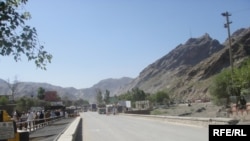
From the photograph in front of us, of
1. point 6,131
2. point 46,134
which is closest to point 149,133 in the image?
point 46,134

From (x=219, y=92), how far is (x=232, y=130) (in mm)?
96732

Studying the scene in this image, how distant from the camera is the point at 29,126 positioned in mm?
32094

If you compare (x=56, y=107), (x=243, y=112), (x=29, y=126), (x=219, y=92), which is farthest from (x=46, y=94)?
(x=29, y=126)

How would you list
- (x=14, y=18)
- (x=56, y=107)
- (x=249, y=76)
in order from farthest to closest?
1. (x=249, y=76)
2. (x=56, y=107)
3. (x=14, y=18)

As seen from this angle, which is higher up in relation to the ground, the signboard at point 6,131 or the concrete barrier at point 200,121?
the signboard at point 6,131

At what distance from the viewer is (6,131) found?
30.3 feet

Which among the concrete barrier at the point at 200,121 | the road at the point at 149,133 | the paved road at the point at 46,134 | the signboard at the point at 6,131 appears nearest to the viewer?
the signboard at the point at 6,131

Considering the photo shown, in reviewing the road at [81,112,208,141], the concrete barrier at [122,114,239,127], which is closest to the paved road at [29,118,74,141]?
the road at [81,112,208,141]

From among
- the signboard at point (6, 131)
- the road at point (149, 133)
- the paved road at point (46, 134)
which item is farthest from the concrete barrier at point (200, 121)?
the signboard at point (6, 131)

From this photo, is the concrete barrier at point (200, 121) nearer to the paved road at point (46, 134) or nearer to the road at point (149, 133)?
the road at point (149, 133)

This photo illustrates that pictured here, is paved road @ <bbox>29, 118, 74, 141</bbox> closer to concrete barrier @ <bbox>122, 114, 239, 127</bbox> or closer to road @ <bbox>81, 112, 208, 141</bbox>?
road @ <bbox>81, 112, 208, 141</bbox>

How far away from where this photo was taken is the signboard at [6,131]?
9164 mm

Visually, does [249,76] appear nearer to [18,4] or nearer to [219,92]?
[219,92]

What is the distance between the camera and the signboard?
361 inches
